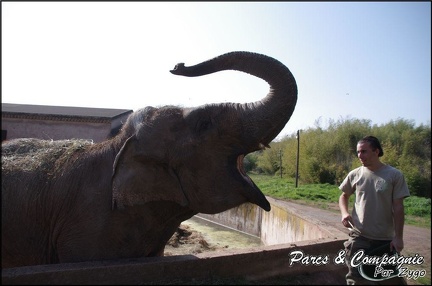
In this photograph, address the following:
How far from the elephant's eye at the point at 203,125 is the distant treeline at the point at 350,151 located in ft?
45.8

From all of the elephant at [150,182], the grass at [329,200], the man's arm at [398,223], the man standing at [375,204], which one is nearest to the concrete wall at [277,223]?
the man standing at [375,204]

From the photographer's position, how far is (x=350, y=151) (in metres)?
22.1

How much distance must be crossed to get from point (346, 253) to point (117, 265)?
102 inches

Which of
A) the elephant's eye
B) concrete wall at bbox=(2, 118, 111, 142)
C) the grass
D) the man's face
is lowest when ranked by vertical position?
the grass

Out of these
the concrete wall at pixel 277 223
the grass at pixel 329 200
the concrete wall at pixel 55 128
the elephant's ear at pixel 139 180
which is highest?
the concrete wall at pixel 55 128

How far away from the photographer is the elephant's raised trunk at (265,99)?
3.10 metres

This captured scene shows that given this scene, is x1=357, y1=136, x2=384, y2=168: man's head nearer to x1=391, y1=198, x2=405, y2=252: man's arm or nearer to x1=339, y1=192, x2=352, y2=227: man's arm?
x1=391, y1=198, x2=405, y2=252: man's arm

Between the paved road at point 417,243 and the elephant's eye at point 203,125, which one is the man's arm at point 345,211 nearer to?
the elephant's eye at point 203,125

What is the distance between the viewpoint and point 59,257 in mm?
3557

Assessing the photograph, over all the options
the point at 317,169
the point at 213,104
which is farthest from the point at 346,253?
the point at 317,169

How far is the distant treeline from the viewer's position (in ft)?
62.0

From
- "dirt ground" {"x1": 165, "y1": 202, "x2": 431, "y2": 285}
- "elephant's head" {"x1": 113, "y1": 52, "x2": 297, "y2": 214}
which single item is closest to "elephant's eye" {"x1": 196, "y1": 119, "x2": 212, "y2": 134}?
"elephant's head" {"x1": 113, "y1": 52, "x2": 297, "y2": 214}

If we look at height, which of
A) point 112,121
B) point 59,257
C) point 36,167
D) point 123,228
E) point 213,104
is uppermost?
point 112,121

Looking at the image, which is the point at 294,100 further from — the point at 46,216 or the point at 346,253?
the point at 46,216
